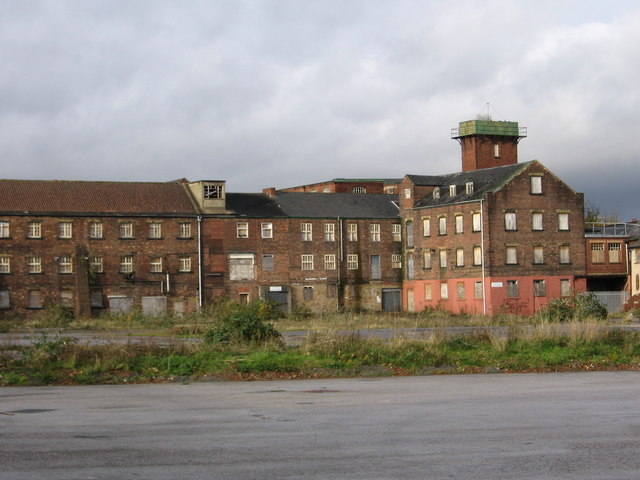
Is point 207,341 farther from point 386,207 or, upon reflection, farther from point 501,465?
point 386,207

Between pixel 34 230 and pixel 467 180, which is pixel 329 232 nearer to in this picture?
pixel 467 180

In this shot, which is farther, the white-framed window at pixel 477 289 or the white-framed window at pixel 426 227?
the white-framed window at pixel 426 227

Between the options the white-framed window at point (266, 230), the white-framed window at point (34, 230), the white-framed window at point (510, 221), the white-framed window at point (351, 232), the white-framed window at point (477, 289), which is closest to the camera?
the white-framed window at point (34, 230)

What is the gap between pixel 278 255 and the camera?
76.6m

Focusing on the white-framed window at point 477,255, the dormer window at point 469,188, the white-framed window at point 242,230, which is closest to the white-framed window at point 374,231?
the dormer window at point 469,188

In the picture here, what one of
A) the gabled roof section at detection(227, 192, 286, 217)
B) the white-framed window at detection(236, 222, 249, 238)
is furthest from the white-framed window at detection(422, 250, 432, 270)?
the white-framed window at detection(236, 222, 249, 238)

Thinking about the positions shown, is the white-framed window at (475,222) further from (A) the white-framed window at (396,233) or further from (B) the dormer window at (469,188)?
(A) the white-framed window at (396,233)

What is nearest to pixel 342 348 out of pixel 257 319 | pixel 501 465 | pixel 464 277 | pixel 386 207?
pixel 257 319

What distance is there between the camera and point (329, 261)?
257 feet

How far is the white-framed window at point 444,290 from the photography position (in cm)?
7519

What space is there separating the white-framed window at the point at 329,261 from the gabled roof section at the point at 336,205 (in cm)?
311

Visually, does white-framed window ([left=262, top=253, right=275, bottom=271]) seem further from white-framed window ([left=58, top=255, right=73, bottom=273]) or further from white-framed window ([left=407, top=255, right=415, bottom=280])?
white-framed window ([left=58, top=255, right=73, bottom=273])

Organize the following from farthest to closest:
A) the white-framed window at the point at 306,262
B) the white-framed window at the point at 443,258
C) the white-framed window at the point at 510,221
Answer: the white-framed window at the point at 306,262 < the white-framed window at the point at 443,258 < the white-framed window at the point at 510,221

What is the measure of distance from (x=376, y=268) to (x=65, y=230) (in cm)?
2413
